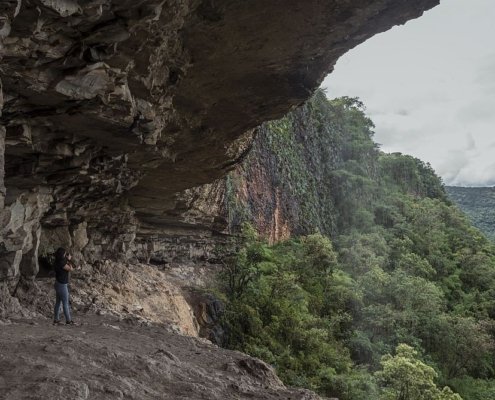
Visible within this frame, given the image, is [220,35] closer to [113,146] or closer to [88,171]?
[113,146]

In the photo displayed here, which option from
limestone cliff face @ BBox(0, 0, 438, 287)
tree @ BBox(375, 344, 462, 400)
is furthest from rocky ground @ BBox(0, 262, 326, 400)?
tree @ BBox(375, 344, 462, 400)

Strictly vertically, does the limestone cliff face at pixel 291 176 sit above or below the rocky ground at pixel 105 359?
above

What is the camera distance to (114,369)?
19.9 ft

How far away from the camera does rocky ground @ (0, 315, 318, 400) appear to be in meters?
4.95

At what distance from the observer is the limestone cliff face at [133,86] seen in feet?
19.1

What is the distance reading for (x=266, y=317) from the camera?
75.8 feet

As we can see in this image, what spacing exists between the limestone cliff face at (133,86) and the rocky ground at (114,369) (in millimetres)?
2200

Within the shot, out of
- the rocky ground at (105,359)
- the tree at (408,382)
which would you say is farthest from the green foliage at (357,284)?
the rocky ground at (105,359)

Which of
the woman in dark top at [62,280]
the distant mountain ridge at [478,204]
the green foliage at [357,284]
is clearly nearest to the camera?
the woman in dark top at [62,280]

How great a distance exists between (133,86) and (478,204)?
121 meters

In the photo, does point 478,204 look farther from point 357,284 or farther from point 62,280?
point 62,280

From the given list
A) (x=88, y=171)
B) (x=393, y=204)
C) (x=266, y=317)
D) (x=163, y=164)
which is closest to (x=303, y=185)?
(x=393, y=204)

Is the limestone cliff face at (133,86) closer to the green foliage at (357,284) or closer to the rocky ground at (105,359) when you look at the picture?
the rocky ground at (105,359)

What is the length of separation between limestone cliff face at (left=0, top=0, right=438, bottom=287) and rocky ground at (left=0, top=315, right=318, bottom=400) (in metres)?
2.20
